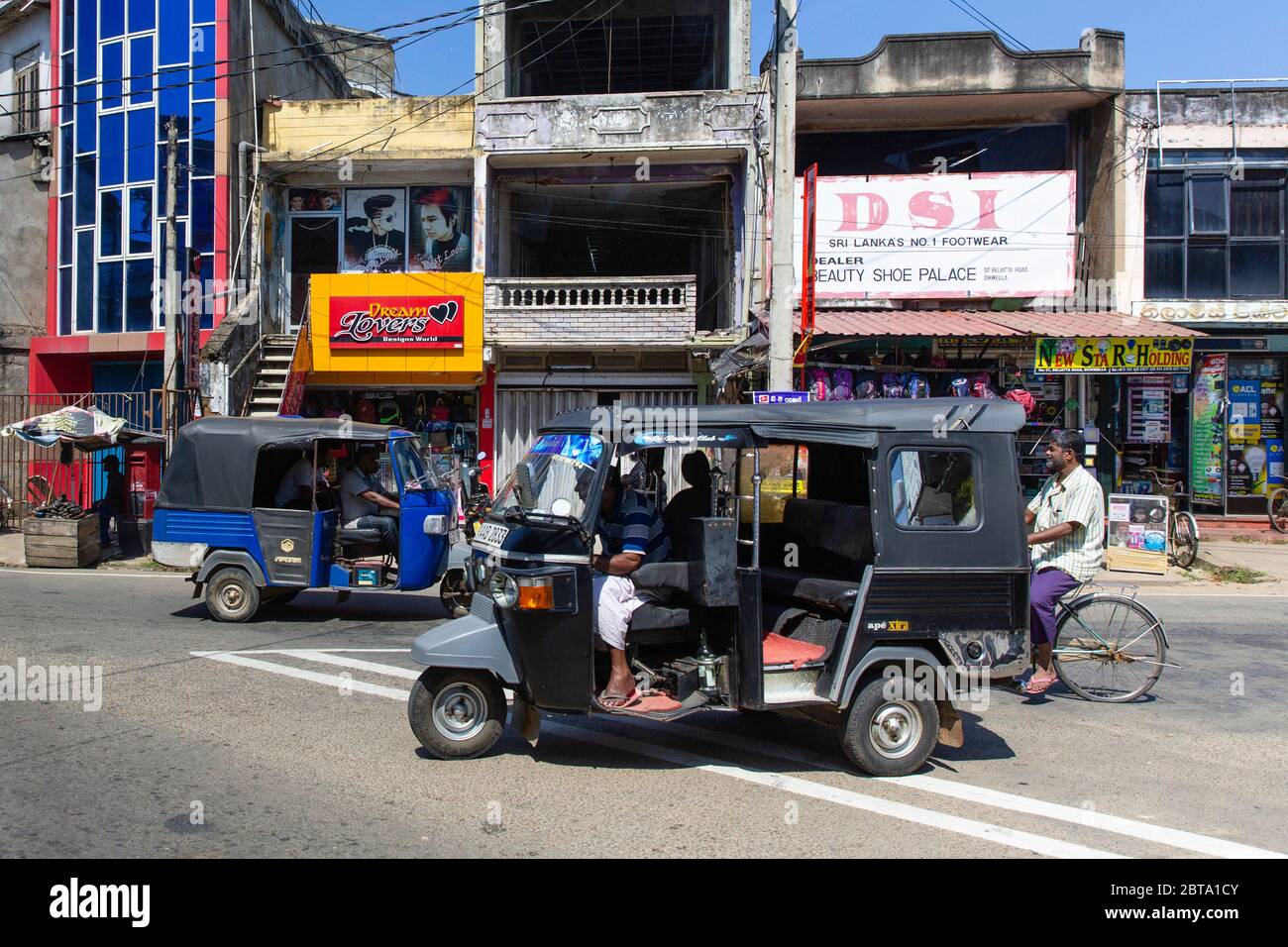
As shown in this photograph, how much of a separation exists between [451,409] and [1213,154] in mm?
14913

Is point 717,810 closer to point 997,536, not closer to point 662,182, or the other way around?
point 997,536

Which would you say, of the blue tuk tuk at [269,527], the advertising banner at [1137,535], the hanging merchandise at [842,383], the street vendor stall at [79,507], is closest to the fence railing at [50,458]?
the street vendor stall at [79,507]

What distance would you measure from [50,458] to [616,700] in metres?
18.5

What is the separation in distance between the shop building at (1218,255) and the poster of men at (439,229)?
1254 centimetres

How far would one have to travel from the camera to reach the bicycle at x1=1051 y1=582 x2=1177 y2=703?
23.1 feet

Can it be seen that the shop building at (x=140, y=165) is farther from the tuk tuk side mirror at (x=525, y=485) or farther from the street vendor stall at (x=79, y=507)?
the tuk tuk side mirror at (x=525, y=485)

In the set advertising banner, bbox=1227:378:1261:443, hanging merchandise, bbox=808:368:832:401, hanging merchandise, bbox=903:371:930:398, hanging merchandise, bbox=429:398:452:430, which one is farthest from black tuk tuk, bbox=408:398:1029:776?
advertising banner, bbox=1227:378:1261:443

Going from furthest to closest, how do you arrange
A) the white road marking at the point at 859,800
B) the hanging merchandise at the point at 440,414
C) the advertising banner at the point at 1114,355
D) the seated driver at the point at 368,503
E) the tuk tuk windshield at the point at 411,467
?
the hanging merchandise at the point at 440,414 → the advertising banner at the point at 1114,355 → the seated driver at the point at 368,503 → the tuk tuk windshield at the point at 411,467 → the white road marking at the point at 859,800

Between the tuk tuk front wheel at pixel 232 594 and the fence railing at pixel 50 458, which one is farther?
the fence railing at pixel 50 458

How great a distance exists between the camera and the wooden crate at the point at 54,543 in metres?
14.3

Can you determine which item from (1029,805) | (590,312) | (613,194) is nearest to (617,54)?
(613,194)

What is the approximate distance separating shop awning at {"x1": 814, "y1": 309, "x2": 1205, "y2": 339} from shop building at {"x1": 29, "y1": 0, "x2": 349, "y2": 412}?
11.0m

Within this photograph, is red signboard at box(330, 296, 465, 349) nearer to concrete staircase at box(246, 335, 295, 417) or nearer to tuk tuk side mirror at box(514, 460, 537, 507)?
concrete staircase at box(246, 335, 295, 417)
